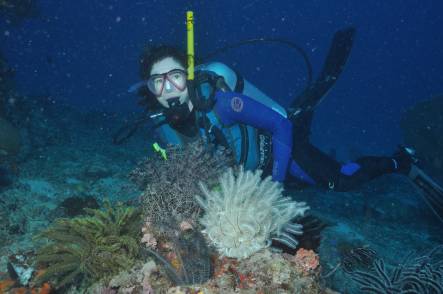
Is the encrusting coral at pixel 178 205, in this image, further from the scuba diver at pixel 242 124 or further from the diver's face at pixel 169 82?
the diver's face at pixel 169 82

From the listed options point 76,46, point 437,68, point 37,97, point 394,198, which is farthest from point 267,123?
point 437,68

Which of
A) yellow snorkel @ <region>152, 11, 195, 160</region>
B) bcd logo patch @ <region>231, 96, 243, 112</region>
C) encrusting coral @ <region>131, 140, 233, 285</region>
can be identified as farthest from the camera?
bcd logo patch @ <region>231, 96, 243, 112</region>

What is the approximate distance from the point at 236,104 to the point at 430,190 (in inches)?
179

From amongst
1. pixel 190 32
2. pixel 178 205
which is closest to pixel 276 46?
pixel 190 32

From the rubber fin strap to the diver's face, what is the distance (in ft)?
9.62

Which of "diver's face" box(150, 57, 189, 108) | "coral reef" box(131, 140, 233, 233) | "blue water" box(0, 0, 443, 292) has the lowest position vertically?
"coral reef" box(131, 140, 233, 233)

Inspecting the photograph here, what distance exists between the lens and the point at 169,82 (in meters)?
5.22

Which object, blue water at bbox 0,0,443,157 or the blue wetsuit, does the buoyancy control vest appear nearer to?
the blue wetsuit

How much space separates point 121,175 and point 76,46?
134214 millimetres

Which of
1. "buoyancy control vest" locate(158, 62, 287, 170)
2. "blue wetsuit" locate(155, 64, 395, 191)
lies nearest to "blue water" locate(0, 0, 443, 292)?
"blue wetsuit" locate(155, 64, 395, 191)

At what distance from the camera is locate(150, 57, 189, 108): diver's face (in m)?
5.23

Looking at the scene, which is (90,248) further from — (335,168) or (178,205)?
(335,168)

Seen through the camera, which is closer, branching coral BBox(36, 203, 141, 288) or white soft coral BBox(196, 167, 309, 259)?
white soft coral BBox(196, 167, 309, 259)

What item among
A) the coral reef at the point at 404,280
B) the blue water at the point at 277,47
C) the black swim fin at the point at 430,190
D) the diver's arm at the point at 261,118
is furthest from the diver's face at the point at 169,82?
the blue water at the point at 277,47
